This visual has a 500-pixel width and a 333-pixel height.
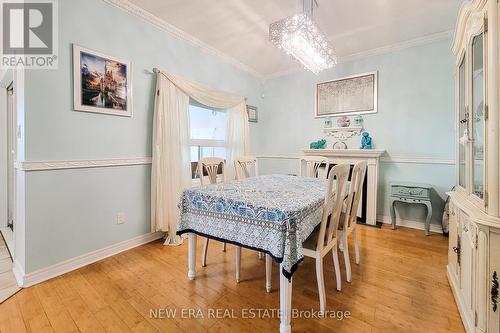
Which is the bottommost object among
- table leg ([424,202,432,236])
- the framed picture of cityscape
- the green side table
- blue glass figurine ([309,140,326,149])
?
table leg ([424,202,432,236])

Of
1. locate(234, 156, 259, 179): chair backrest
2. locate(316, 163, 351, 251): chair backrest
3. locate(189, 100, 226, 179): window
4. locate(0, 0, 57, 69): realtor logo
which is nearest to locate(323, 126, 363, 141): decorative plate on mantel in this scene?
locate(234, 156, 259, 179): chair backrest

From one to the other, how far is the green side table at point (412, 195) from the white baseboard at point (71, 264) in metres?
3.23

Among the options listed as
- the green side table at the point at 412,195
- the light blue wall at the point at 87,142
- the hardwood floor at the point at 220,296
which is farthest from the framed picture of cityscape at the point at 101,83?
the green side table at the point at 412,195

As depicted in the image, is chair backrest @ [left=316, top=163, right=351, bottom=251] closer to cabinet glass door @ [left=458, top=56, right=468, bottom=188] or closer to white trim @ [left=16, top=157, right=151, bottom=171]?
cabinet glass door @ [left=458, top=56, right=468, bottom=188]

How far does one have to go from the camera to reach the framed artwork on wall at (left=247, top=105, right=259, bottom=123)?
4.35 m

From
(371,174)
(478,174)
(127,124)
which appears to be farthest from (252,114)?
(478,174)

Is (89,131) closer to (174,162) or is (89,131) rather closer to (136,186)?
(136,186)

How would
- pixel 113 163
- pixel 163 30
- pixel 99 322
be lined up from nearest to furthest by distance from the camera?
1. pixel 99 322
2. pixel 113 163
3. pixel 163 30

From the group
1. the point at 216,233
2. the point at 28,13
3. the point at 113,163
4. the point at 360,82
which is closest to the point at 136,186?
the point at 113,163

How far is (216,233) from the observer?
158cm

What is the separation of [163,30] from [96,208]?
7.11 ft

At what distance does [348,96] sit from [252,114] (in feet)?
5.69

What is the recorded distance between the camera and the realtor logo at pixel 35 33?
187 centimetres

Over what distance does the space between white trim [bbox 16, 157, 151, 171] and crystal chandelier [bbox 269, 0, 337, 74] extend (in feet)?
Answer: 6.27
